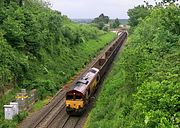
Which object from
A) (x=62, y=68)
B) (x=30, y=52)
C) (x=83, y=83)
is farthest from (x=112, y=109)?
(x=62, y=68)

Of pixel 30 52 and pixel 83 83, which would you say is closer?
pixel 83 83

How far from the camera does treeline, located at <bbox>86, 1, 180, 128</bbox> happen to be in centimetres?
1059

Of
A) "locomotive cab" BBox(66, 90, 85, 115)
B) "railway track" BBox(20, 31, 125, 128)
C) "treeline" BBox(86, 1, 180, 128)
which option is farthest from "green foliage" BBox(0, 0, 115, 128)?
"treeline" BBox(86, 1, 180, 128)

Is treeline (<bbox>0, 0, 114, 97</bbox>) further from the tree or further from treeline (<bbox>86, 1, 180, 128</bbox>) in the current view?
the tree

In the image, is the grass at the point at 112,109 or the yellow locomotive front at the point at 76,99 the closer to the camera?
the grass at the point at 112,109

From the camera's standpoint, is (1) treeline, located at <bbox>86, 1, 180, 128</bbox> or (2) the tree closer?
(1) treeline, located at <bbox>86, 1, 180, 128</bbox>

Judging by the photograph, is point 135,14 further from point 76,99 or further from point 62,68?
point 76,99

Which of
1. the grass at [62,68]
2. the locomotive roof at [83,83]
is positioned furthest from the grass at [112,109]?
the grass at [62,68]

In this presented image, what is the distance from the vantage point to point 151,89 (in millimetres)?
11633

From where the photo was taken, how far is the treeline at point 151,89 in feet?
34.8

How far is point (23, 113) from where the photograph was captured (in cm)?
2495

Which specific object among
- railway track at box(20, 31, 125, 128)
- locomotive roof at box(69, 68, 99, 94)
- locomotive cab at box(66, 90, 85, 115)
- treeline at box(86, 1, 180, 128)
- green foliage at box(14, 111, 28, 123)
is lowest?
railway track at box(20, 31, 125, 128)

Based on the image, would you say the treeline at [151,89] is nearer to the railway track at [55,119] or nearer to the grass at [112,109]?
the grass at [112,109]

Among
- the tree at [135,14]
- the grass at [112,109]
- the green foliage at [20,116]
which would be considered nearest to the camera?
the grass at [112,109]
